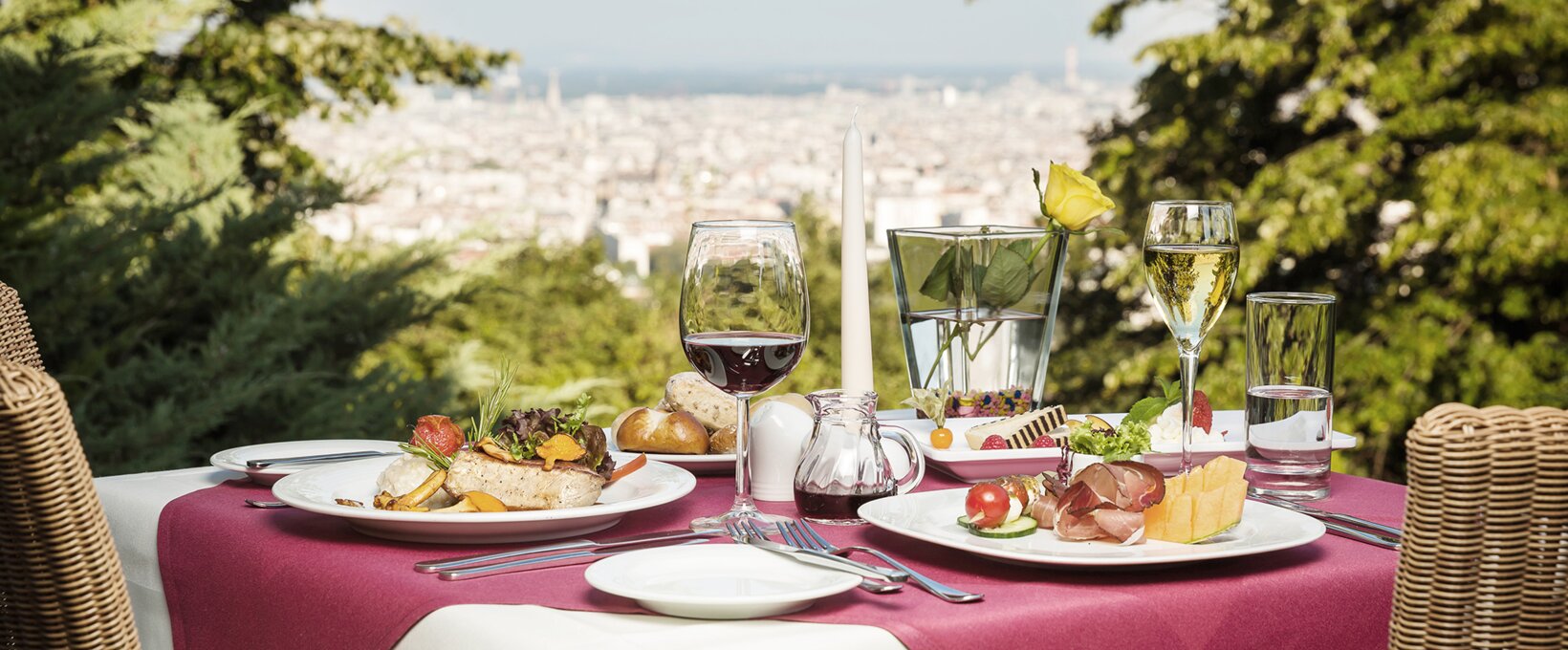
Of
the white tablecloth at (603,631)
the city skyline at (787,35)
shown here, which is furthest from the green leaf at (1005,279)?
the city skyline at (787,35)

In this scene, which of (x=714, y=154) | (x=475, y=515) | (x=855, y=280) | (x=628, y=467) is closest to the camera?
(x=475, y=515)

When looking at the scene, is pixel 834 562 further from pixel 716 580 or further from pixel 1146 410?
pixel 1146 410

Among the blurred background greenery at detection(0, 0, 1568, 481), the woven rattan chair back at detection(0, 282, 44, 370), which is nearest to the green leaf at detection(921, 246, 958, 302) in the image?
the woven rattan chair back at detection(0, 282, 44, 370)

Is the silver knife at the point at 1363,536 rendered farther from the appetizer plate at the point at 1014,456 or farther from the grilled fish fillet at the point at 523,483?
the grilled fish fillet at the point at 523,483

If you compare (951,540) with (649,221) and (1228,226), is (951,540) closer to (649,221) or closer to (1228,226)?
(1228,226)

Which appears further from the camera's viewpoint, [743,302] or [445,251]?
[445,251]

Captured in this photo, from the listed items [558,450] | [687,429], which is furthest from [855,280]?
[558,450]

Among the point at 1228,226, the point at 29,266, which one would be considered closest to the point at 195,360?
the point at 29,266
